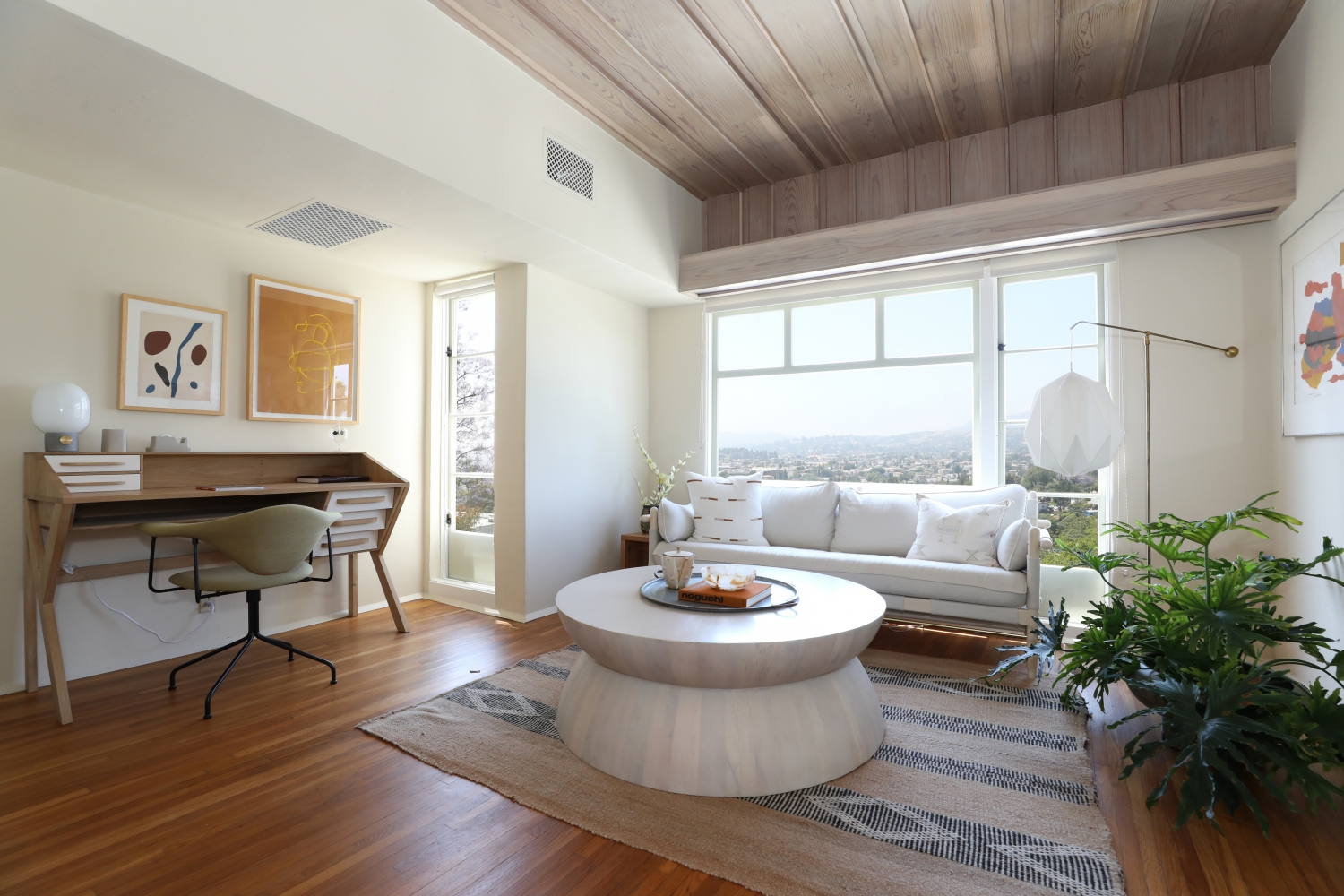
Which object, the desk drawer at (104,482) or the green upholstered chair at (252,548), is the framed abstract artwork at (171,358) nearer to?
the desk drawer at (104,482)

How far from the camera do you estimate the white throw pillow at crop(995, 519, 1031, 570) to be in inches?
129

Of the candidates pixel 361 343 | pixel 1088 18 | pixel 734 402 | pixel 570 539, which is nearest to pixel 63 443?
pixel 361 343

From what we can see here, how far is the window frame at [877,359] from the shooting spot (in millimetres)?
4229

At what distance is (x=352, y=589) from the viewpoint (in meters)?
4.24

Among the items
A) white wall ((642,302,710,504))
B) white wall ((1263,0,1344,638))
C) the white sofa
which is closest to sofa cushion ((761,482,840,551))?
the white sofa

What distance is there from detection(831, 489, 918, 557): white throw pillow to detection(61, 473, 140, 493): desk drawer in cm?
388

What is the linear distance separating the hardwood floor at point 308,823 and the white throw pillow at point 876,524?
1461 millimetres

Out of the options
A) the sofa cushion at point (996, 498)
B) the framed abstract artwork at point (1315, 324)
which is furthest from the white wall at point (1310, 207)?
the sofa cushion at point (996, 498)

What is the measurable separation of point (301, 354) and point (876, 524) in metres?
3.81

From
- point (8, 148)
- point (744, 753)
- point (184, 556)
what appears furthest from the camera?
point (184, 556)

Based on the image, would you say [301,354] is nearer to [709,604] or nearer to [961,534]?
[709,604]

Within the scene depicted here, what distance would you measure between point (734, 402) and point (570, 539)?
1.73 metres

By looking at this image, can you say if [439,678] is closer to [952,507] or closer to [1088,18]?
[952,507]

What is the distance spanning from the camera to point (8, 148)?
268 centimetres
